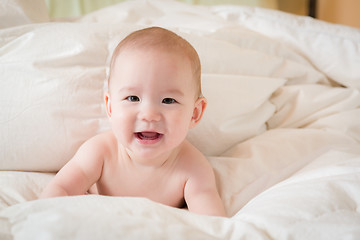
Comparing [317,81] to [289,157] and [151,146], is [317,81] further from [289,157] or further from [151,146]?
[151,146]

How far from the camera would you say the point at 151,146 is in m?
0.86

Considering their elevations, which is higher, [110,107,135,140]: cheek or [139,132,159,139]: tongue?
[110,107,135,140]: cheek

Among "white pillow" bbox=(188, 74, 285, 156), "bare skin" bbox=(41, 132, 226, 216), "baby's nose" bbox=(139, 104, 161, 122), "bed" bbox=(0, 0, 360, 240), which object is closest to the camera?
"bed" bbox=(0, 0, 360, 240)

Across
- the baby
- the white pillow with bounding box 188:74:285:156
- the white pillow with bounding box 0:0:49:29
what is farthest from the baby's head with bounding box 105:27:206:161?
the white pillow with bounding box 0:0:49:29

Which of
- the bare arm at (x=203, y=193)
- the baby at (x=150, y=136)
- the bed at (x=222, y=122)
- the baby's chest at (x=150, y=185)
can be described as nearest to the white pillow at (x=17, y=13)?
the bed at (x=222, y=122)

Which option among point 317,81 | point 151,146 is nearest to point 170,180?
point 151,146

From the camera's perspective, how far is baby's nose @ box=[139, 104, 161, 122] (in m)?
0.82

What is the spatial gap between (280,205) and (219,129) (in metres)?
0.45

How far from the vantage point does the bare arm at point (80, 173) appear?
910 mm

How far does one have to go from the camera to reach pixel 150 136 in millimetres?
876

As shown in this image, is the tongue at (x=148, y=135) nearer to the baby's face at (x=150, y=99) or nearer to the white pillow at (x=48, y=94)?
the baby's face at (x=150, y=99)

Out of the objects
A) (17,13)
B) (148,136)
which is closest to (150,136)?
(148,136)

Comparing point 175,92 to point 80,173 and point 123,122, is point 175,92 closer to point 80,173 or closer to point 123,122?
point 123,122

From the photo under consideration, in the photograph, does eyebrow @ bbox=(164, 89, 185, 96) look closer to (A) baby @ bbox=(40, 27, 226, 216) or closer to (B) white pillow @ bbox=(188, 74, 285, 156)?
(A) baby @ bbox=(40, 27, 226, 216)
